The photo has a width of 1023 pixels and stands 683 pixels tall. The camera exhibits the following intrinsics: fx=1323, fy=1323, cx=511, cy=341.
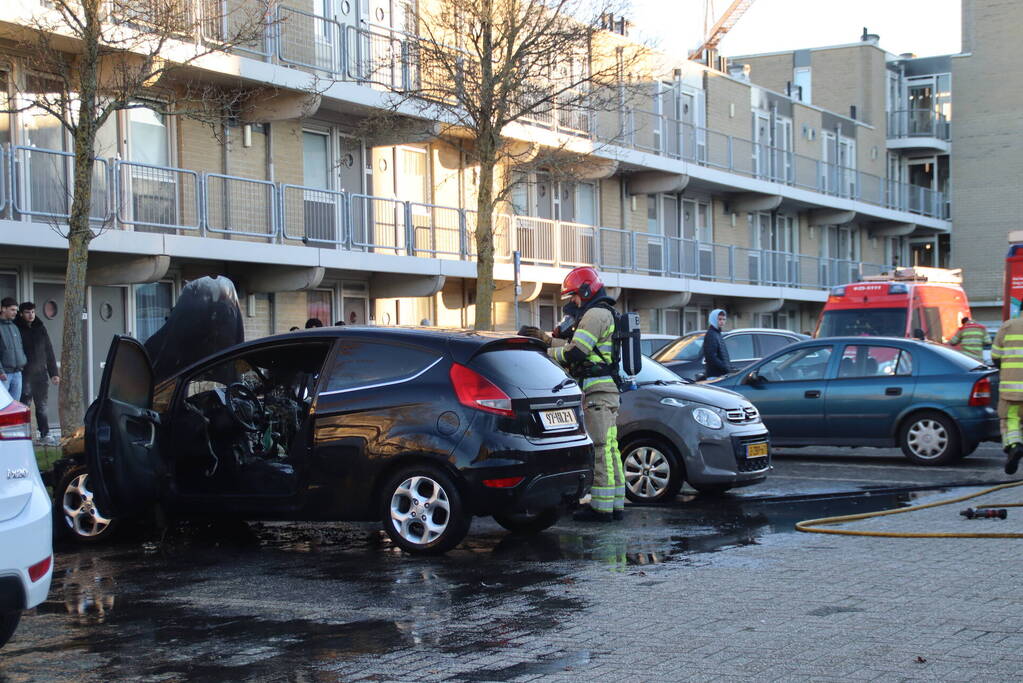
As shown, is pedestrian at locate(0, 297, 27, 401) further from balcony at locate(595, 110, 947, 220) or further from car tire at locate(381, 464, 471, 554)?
balcony at locate(595, 110, 947, 220)

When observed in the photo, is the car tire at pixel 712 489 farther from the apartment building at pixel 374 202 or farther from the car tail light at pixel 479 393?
the apartment building at pixel 374 202

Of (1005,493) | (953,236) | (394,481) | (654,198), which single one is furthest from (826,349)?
(953,236)

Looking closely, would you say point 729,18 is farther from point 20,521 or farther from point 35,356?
point 20,521

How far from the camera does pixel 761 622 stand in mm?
6523

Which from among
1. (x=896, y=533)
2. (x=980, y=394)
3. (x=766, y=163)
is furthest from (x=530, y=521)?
(x=766, y=163)

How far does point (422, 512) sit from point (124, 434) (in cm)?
206

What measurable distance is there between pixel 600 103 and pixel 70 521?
Result: 1326 centimetres

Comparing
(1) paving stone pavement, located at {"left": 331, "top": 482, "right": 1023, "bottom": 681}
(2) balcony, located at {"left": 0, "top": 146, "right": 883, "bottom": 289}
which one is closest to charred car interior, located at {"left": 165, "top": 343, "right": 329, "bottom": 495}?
(1) paving stone pavement, located at {"left": 331, "top": 482, "right": 1023, "bottom": 681}

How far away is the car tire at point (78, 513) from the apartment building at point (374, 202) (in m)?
7.91

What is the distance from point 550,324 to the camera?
3055 cm

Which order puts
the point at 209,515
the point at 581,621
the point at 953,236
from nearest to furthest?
the point at 581,621 < the point at 209,515 < the point at 953,236

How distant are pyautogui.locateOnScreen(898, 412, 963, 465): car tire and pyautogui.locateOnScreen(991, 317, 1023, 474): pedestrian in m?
1.54

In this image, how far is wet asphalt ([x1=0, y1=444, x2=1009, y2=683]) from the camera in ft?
19.9

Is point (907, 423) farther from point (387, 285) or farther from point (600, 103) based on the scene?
point (387, 285)
